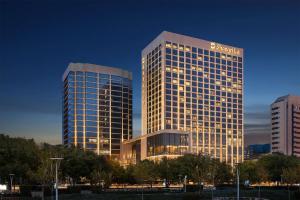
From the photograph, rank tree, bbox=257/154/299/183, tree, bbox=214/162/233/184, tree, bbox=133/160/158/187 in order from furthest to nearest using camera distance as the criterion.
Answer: tree, bbox=257/154/299/183 < tree, bbox=133/160/158/187 < tree, bbox=214/162/233/184

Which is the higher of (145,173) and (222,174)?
(145,173)

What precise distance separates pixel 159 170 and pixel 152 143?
75398 millimetres

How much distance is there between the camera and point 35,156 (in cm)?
8525

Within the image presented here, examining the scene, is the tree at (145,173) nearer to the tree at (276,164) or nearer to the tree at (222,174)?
the tree at (222,174)

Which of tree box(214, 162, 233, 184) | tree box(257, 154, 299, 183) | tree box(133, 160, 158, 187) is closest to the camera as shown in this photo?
tree box(214, 162, 233, 184)

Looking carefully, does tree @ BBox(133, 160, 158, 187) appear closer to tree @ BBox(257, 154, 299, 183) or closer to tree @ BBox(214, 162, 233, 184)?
tree @ BBox(214, 162, 233, 184)

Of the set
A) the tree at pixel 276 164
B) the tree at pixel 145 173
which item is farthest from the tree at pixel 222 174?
the tree at pixel 145 173

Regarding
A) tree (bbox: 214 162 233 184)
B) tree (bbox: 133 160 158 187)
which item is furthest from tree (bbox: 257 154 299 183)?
tree (bbox: 133 160 158 187)

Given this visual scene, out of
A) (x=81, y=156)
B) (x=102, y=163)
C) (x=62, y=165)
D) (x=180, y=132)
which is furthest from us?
(x=180, y=132)

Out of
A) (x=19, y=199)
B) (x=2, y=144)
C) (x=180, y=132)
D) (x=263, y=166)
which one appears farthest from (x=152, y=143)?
(x=19, y=199)

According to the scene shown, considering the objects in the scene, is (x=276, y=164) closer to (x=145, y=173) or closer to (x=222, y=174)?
(x=222, y=174)

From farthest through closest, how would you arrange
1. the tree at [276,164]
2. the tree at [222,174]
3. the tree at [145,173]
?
the tree at [276,164]
the tree at [145,173]
the tree at [222,174]

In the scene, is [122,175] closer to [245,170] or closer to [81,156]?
[81,156]

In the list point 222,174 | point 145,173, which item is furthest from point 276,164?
point 145,173
